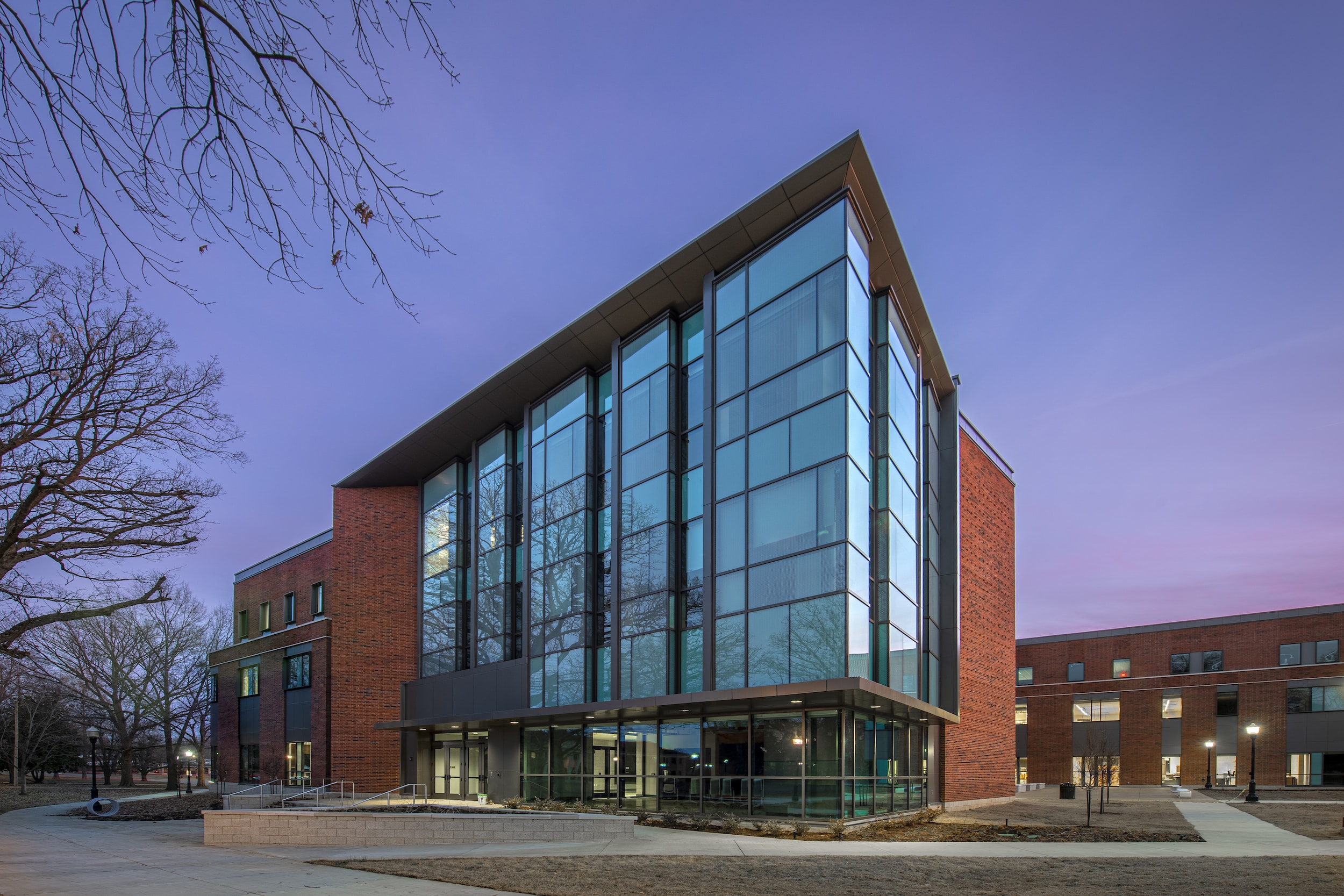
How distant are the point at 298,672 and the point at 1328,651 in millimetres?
56788

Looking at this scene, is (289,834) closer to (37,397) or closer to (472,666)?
(37,397)

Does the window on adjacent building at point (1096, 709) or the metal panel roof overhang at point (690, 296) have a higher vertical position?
the metal panel roof overhang at point (690, 296)

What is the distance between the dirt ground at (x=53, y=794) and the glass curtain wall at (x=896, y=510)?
98.5 ft

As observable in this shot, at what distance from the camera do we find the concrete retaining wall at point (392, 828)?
16719 millimetres

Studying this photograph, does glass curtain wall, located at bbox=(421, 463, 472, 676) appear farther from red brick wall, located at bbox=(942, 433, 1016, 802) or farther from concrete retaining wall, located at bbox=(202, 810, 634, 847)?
red brick wall, located at bbox=(942, 433, 1016, 802)

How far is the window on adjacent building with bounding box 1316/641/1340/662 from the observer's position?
56.1 m

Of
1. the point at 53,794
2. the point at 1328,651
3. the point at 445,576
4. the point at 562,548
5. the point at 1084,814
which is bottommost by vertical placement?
the point at 53,794

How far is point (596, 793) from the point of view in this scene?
25844 mm

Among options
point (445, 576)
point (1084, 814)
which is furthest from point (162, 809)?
point (1084, 814)

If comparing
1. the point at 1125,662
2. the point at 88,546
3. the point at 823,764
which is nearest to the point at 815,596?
the point at 823,764

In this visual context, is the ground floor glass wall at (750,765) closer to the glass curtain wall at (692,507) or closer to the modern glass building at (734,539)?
the modern glass building at (734,539)

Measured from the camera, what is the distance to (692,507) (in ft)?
78.2

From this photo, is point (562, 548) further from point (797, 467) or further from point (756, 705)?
point (797, 467)

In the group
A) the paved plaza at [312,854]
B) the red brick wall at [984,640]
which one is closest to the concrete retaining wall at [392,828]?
the paved plaza at [312,854]
